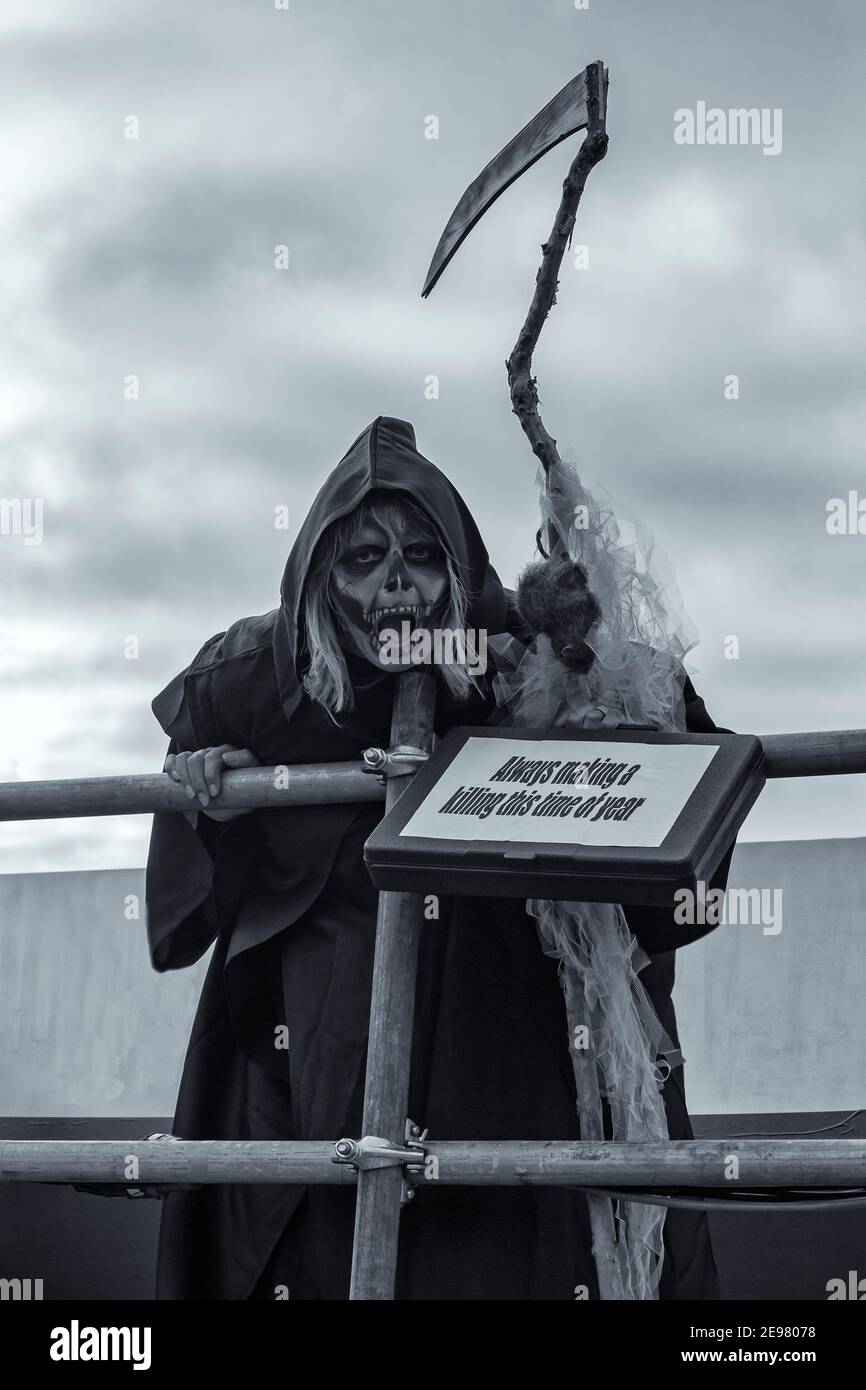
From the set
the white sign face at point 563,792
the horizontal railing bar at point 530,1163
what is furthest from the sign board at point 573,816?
the horizontal railing bar at point 530,1163

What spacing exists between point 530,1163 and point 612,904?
0.40 meters

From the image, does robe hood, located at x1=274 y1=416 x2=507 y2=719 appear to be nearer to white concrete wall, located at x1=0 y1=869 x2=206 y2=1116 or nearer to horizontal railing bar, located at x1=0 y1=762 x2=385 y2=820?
horizontal railing bar, located at x1=0 y1=762 x2=385 y2=820

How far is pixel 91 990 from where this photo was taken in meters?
4.80

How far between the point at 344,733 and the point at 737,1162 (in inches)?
36.9

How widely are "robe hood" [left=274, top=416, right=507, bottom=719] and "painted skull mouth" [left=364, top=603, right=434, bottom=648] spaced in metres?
0.09

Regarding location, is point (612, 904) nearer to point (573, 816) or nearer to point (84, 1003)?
point (573, 816)

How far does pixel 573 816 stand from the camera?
2281 mm

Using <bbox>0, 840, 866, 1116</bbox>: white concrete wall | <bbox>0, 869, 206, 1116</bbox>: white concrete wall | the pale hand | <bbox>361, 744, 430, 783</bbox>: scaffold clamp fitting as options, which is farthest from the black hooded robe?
<bbox>0, 869, 206, 1116</bbox>: white concrete wall

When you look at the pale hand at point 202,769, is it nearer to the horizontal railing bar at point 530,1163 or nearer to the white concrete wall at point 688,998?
the horizontal railing bar at point 530,1163

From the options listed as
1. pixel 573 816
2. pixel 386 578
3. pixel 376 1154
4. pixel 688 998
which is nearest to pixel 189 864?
pixel 386 578

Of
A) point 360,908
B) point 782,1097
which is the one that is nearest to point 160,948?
point 360,908

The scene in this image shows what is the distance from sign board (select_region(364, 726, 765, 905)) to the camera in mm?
2170
